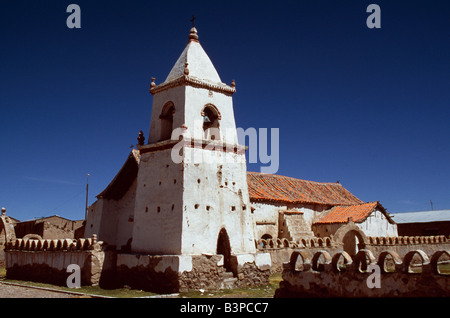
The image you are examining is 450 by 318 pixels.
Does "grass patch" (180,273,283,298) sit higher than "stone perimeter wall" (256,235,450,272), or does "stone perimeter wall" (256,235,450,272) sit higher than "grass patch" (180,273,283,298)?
"stone perimeter wall" (256,235,450,272)

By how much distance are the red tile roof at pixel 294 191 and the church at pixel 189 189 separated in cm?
631

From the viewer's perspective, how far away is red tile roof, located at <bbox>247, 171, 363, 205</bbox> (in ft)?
77.4

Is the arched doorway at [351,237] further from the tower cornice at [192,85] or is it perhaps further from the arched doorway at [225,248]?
the tower cornice at [192,85]

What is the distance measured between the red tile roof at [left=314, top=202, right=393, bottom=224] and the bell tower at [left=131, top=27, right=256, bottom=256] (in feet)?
32.3

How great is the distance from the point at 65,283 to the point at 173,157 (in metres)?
6.97

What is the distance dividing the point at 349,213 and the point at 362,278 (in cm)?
1616

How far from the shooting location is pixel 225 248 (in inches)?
616

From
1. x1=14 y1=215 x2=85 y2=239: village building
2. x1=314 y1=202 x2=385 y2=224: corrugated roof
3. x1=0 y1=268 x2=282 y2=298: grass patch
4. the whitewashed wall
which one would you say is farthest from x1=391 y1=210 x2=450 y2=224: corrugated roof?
x1=14 y1=215 x2=85 y2=239: village building

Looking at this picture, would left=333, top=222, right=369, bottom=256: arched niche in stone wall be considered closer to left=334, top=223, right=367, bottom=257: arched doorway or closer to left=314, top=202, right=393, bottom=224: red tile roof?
left=334, top=223, right=367, bottom=257: arched doorway

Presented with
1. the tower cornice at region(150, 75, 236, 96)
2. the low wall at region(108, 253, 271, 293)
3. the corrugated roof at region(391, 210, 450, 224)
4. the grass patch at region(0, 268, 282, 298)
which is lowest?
the grass patch at region(0, 268, 282, 298)

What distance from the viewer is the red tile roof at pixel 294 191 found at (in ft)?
77.4

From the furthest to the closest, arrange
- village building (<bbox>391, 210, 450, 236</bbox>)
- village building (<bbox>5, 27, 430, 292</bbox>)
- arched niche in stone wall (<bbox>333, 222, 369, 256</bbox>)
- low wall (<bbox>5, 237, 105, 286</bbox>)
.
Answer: village building (<bbox>391, 210, 450, 236</bbox>) < arched niche in stone wall (<bbox>333, 222, 369, 256</bbox>) < low wall (<bbox>5, 237, 105, 286</bbox>) < village building (<bbox>5, 27, 430, 292</bbox>)

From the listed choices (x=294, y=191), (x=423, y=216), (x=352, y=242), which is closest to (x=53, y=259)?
(x=294, y=191)
